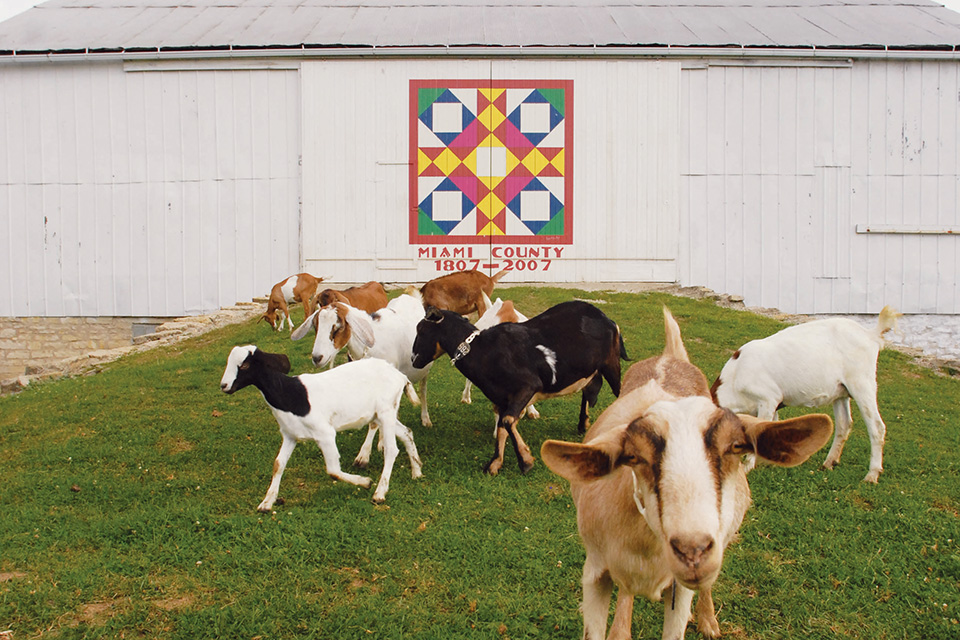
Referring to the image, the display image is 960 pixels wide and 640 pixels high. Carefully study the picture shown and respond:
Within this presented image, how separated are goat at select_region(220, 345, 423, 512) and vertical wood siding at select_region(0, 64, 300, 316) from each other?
40.5 ft

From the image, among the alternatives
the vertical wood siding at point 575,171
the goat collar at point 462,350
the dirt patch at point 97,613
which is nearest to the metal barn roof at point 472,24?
the vertical wood siding at point 575,171

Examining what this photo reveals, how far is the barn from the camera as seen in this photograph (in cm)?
1777

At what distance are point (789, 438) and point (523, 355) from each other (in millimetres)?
4902

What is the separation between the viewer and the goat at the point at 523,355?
7.06 meters

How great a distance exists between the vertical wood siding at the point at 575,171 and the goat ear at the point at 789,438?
15.5m

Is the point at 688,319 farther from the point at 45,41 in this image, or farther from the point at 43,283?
the point at 45,41

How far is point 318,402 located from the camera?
20.3 feet

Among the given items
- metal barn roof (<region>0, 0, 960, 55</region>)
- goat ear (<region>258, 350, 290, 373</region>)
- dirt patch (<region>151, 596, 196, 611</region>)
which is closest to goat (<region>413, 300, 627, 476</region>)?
goat ear (<region>258, 350, 290, 373</region>)

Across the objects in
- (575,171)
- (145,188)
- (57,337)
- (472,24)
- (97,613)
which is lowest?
(97,613)

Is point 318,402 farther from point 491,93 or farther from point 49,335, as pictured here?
point 49,335

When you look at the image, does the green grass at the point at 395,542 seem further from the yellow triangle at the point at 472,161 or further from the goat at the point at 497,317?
the yellow triangle at the point at 472,161

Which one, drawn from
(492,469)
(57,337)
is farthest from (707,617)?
(57,337)

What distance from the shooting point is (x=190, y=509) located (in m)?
6.02

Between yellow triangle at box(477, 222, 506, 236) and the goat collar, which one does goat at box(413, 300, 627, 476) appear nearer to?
the goat collar
